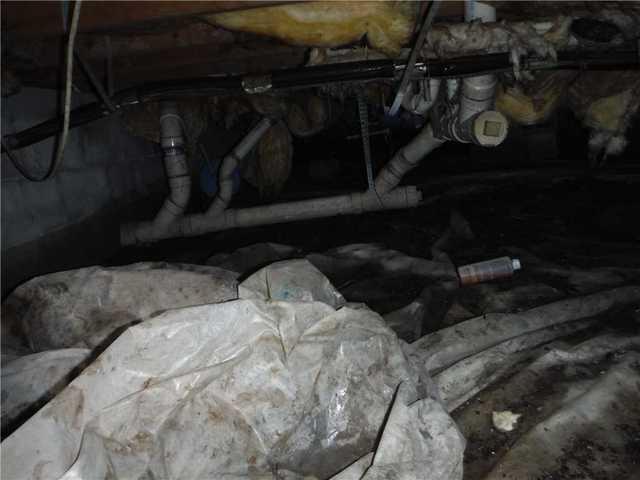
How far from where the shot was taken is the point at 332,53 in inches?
99.9

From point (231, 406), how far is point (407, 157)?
354 centimetres

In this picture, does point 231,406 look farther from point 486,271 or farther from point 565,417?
point 486,271

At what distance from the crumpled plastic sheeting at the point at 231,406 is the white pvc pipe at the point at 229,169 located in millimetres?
3500

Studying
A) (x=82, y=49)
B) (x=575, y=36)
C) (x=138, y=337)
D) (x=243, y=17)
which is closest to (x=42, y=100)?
(x=82, y=49)

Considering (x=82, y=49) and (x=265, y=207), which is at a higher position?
(x=82, y=49)

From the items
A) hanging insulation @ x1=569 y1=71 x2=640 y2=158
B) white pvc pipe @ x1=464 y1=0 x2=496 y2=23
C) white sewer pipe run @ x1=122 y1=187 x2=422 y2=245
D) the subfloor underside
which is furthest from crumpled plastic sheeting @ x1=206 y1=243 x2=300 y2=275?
hanging insulation @ x1=569 y1=71 x2=640 y2=158

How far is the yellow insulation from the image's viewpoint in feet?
5.79

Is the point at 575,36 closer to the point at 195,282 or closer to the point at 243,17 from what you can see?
the point at 243,17

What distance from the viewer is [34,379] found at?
113cm

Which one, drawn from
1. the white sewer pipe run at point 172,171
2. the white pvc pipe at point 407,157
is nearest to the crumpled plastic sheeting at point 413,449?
the white pvc pipe at point 407,157

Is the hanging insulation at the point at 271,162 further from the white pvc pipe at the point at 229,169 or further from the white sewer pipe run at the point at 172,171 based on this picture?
the white sewer pipe run at the point at 172,171

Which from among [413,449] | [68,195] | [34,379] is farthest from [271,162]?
[413,449]

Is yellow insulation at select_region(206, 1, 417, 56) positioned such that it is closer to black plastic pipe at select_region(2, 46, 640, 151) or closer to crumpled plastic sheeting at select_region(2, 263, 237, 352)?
black plastic pipe at select_region(2, 46, 640, 151)

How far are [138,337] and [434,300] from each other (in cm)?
170
